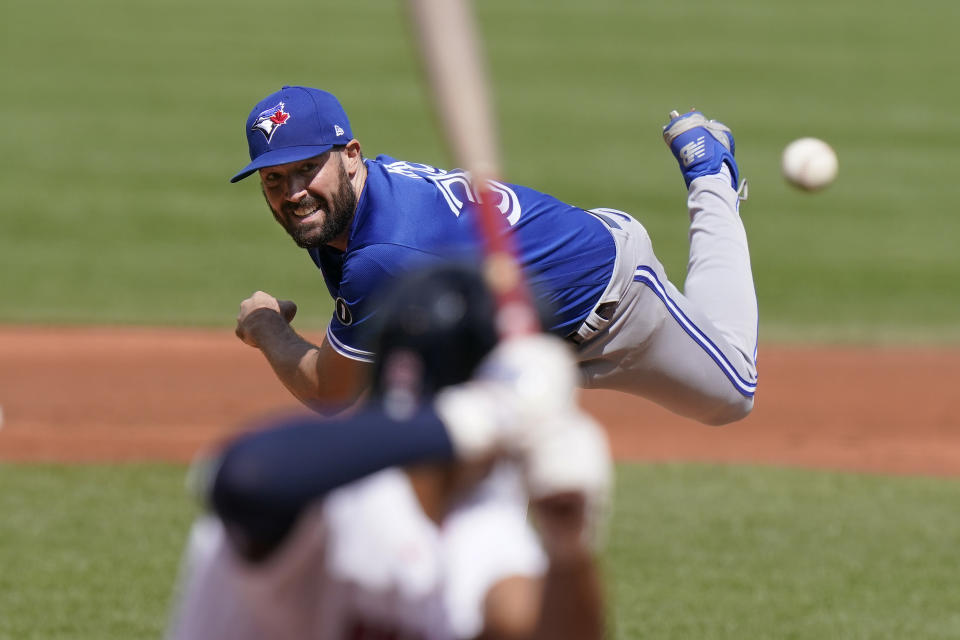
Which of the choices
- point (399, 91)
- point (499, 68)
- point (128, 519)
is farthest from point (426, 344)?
point (499, 68)

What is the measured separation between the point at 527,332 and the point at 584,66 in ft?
65.7

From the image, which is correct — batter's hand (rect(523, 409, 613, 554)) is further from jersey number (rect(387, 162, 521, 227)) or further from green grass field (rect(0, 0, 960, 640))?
green grass field (rect(0, 0, 960, 640))

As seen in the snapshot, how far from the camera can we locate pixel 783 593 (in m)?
5.74

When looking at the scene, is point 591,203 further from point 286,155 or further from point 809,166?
point 286,155

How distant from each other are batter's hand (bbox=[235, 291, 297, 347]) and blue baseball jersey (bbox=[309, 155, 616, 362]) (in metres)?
0.20

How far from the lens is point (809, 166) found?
6.11 metres

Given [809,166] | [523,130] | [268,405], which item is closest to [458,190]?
[809,166]

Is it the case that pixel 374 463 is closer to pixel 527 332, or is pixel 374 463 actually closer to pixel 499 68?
pixel 527 332

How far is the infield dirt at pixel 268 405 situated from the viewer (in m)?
8.41

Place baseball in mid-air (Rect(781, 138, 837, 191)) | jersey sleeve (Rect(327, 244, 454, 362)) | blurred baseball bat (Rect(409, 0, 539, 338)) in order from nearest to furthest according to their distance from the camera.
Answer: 1. blurred baseball bat (Rect(409, 0, 539, 338))
2. jersey sleeve (Rect(327, 244, 454, 362))
3. baseball in mid-air (Rect(781, 138, 837, 191))

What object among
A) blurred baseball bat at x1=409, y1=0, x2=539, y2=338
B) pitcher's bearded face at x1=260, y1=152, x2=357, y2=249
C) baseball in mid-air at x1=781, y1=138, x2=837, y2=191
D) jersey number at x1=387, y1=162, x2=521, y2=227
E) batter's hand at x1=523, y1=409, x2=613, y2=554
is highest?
blurred baseball bat at x1=409, y1=0, x2=539, y2=338

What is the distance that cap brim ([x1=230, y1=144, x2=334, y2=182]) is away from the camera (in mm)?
4637

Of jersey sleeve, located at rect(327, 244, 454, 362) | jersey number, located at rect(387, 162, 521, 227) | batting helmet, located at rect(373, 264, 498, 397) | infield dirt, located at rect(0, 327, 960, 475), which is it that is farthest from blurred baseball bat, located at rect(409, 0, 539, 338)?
infield dirt, located at rect(0, 327, 960, 475)

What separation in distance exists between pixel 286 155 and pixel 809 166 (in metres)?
2.55
